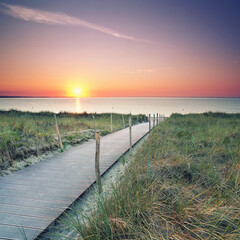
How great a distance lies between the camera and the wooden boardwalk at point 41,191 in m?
2.79

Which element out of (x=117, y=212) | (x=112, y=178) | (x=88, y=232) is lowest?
(x=112, y=178)

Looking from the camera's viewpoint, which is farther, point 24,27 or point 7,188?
point 24,27

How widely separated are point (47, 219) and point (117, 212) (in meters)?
1.22

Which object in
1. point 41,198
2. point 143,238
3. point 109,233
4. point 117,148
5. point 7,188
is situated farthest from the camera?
point 117,148

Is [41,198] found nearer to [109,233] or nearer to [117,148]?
[109,233]

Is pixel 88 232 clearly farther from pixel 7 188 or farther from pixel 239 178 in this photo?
pixel 239 178

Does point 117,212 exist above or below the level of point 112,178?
above

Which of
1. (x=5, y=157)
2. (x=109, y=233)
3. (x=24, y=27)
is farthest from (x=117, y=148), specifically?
(x=24, y=27)

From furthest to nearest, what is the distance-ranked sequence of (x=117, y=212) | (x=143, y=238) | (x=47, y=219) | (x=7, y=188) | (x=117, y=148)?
(x=117, y=148), (x=7, y=188), (x=47, y=219), (x=117, y=212), (x=143, y=238)

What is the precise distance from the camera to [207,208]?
2.56 meters

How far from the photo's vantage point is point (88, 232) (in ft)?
7.82

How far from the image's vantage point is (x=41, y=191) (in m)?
3.85

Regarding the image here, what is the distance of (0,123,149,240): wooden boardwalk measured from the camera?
2.79 metres

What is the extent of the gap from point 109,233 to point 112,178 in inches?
117
